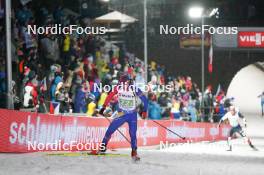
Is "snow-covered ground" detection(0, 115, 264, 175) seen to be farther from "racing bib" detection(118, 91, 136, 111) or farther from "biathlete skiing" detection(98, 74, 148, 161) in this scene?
"racing bib" detection(118, 91, 136, 111)

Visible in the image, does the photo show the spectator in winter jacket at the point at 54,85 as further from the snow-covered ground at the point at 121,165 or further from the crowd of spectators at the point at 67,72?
the snow-covered ground at the point at 121,165

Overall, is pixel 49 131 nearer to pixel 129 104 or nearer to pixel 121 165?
pixel 129 104

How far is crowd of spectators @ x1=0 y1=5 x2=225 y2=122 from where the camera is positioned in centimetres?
1811

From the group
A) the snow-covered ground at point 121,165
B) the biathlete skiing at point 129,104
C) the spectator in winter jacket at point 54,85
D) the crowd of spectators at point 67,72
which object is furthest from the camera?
the spectator in winter jacket at point 54,85

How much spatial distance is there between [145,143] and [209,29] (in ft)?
42.4

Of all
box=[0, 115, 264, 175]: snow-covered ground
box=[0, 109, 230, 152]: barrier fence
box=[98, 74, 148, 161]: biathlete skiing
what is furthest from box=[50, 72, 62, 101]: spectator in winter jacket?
box=[98, 74, 148, 161]: biathlete skiing

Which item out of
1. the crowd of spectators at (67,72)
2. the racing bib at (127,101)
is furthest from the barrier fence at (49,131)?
the racing bib at (127,101)

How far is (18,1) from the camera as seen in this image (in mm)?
21297

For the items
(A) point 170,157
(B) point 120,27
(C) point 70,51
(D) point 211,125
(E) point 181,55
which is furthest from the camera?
(E) point 181,55

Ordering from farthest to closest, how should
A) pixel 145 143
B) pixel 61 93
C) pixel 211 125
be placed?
pixel 211 125 < pixel 145 143 < pixel 61 93

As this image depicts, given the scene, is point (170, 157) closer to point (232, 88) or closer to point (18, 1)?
point (18, 1)

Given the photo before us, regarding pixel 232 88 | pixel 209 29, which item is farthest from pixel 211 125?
pixel 232 88

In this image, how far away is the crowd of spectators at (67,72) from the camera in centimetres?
1811

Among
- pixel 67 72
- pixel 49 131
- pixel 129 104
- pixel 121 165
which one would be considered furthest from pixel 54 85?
pixel 121 165
